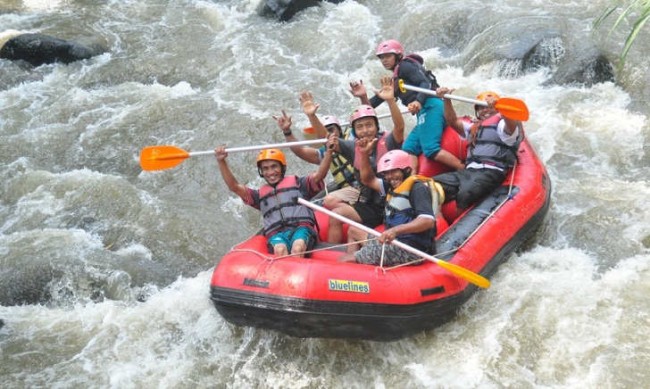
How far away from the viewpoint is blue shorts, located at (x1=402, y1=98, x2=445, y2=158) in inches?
218

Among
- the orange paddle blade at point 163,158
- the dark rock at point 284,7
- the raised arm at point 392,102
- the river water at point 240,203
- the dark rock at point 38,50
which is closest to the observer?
the river water at point 240,203

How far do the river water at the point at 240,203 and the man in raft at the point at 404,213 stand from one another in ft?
2.03

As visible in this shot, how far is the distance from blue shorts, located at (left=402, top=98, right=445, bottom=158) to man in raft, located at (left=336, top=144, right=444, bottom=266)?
3.05 ft

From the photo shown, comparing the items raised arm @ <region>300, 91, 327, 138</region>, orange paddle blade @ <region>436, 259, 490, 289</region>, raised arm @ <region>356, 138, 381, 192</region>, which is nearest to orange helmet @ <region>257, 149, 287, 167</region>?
raised arm @ <region>300, 91, 327, 138</region>

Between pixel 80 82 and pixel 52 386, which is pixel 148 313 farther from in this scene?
pixel 80 82

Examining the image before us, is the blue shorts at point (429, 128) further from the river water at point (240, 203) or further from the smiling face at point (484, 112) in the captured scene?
the river water at point (240, 203)

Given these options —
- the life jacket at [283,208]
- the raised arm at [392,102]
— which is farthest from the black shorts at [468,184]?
the life jacket at [283,208]

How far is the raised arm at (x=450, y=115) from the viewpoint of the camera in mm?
5371

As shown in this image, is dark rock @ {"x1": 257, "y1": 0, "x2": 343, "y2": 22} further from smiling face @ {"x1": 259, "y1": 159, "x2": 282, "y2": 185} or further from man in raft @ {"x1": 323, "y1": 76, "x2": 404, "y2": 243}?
smiling face @ {"x1": 259, "y1": 159, "x2": 282, "y2": 185}

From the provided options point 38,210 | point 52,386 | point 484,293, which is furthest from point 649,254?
point 38,210

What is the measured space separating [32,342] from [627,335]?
4.29 metres

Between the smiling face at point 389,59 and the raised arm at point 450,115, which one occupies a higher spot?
the smiling face at point 389,59

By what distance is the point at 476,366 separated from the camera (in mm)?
4312

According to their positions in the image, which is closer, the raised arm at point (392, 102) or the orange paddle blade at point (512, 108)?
the orange paddle blade at point (512, 108)
